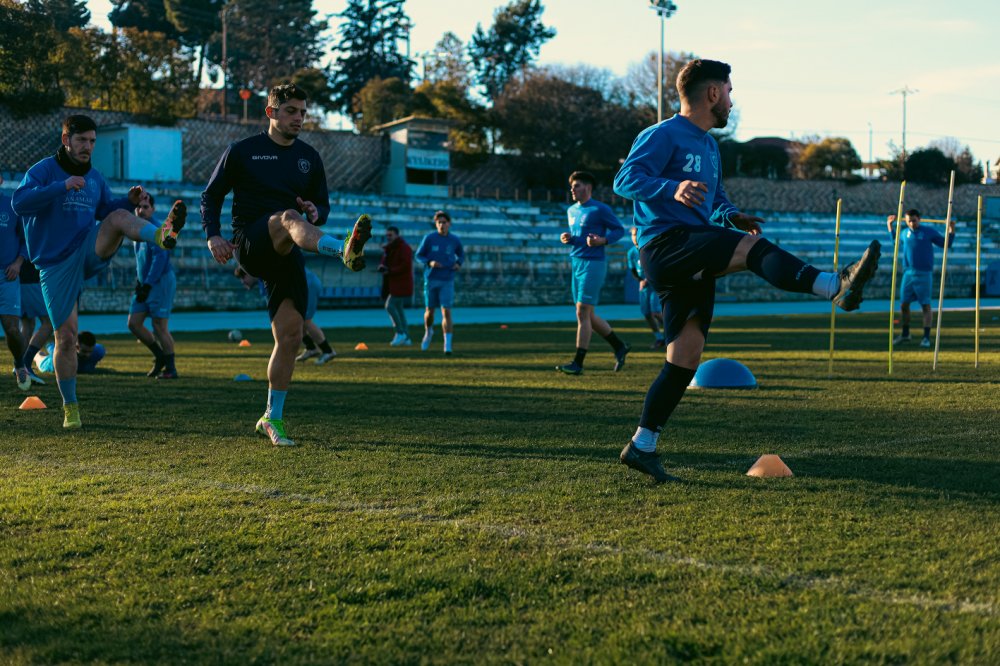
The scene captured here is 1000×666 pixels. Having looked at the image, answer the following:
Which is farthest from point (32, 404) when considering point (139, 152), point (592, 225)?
point (139, 152)

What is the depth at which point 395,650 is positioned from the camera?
2.78 m

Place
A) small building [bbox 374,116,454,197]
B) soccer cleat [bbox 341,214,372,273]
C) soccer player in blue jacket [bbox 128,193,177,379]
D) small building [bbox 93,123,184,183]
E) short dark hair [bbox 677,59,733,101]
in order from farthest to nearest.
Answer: small building [bbox 374,116,454,197]
small building [bbox 93,123,184,183]
soccer player in blue jacket [bbox 128,193,177,379]
soccer cleat [bbox 341,214,372,273]
short dark hair [bbox 677,59,733,101]

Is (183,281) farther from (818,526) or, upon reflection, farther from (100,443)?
(818,526)

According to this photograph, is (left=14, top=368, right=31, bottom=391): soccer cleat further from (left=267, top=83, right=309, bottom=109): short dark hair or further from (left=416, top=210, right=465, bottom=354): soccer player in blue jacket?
(left=416, top=210, right=465, bottom=354): soccer player in blue jacket

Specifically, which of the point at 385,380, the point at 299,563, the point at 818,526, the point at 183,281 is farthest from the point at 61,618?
the point at 183,281

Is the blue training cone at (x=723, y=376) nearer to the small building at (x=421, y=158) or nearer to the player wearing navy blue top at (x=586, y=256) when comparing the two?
the player wearing navy blue top at (x=586, y=256)

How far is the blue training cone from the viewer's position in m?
9.56

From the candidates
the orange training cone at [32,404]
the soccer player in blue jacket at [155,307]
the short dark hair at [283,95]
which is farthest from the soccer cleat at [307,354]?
the short dark hair at [283,95]

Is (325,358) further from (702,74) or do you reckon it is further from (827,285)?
(827,285)

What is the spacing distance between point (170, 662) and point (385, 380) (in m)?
7.97

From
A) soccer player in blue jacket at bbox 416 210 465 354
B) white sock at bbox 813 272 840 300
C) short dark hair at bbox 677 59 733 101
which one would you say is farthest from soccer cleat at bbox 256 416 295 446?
soccer player in blue jacket at bbox 416 210 465 354

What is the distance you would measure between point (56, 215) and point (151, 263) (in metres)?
4.14

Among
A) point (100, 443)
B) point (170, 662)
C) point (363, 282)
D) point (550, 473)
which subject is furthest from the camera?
point (363, 282)

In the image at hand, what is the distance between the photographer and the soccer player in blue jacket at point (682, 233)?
4.96 metres
